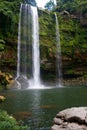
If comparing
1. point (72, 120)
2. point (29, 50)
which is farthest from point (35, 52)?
point (72, 120)

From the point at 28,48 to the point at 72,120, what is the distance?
29601 mm

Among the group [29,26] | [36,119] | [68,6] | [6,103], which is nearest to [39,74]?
[29,26]

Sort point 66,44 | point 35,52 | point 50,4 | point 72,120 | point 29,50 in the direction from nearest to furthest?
1. point 72,120
2. point 29,50
3. point 35,52
4. point 66,44
5. point 50,4

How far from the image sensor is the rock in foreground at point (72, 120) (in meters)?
11.0

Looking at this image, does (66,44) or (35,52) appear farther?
(66,44)

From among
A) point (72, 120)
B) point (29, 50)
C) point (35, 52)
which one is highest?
point (29, 50)

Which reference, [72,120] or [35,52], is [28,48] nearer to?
[35,52]

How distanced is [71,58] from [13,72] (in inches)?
334

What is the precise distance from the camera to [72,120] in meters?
11.5

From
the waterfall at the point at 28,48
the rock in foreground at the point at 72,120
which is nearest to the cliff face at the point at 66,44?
the waterfall at the point at 28,48

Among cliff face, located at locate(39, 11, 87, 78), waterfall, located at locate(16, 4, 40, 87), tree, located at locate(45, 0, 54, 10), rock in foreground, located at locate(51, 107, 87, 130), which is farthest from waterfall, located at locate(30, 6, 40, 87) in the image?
tree, located at locate(45, 0, 54, 10)

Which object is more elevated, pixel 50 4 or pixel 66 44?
pixel 50 4

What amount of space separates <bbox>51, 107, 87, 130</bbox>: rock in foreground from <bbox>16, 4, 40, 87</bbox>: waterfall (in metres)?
26.0

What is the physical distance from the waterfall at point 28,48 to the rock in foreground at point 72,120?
25990 mm
